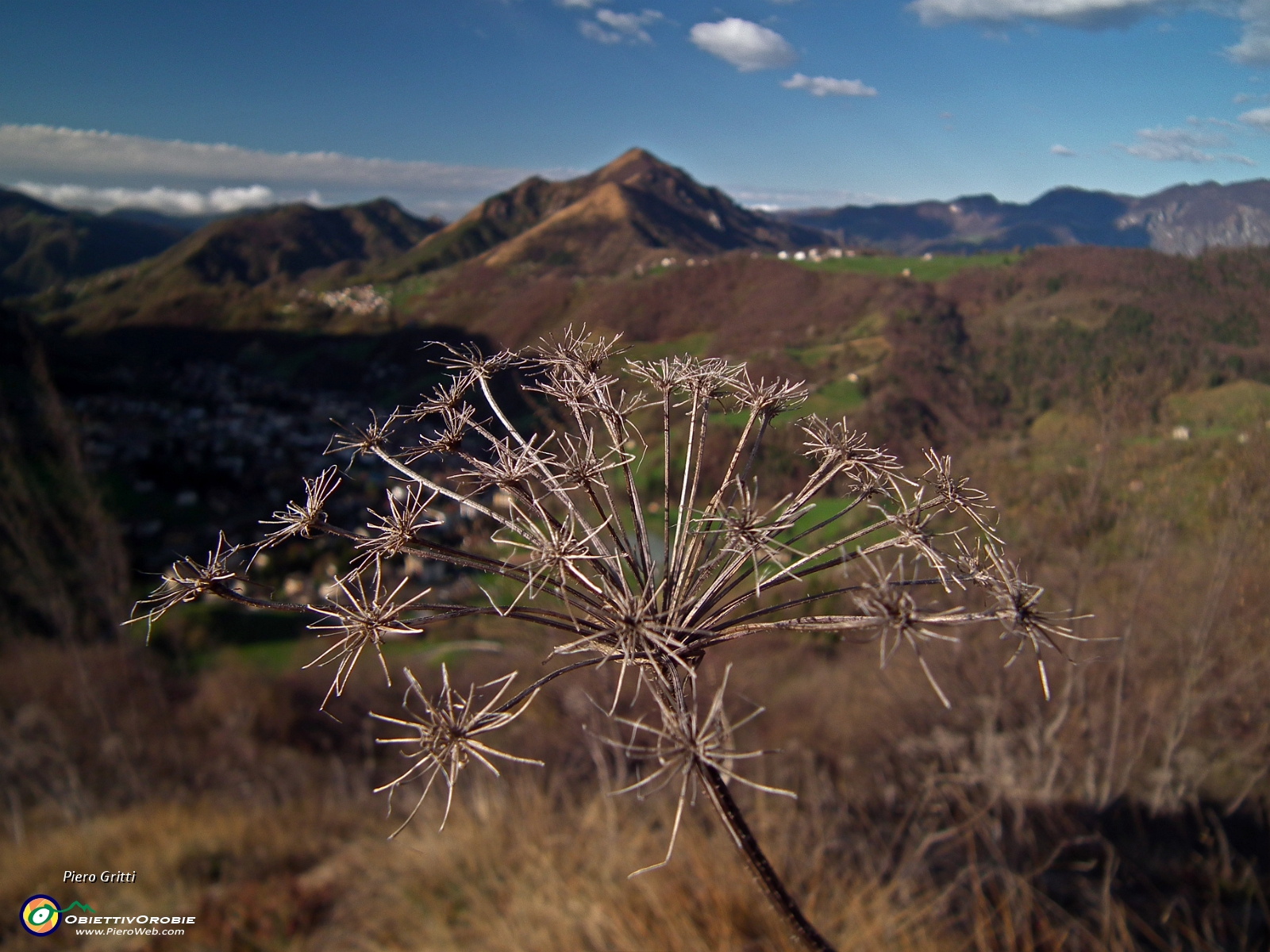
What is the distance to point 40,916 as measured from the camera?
644 cm

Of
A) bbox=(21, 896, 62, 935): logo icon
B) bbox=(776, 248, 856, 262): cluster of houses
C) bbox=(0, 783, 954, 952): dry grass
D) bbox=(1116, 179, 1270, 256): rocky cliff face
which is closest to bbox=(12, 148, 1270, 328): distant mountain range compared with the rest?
bbox=(1116, 179, 1270, 256): rocky cliff face

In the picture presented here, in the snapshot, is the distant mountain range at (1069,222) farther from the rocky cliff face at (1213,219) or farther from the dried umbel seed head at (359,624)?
the dried umbel seed head at (359,624)

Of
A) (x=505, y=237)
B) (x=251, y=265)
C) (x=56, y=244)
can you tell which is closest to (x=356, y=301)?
(x=505, y=237)

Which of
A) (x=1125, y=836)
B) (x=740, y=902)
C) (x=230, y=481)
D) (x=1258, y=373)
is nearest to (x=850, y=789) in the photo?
(x=1125, y=836)

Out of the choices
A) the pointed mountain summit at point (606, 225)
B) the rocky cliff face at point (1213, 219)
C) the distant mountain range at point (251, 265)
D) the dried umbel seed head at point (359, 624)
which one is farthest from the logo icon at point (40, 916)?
the distant mountain range at point (251, 265)

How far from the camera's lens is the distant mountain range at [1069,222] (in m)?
13.7

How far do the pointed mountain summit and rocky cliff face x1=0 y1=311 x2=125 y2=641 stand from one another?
22.7 metres

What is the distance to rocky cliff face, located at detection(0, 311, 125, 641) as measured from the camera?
11.9 metres

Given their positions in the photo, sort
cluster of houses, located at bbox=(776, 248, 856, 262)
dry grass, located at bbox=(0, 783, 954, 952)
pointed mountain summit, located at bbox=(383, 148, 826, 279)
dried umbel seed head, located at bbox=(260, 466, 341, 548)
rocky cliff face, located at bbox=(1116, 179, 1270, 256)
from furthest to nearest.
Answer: pointed mountain summit, located at bbox=(383, 148, 826, 279) < cluster of houses, located at bbox=(776, 248, 856, 262) < rocky cliff face, located at bbox=(1116, 179, 1270, 256) < dry grass, located at bbox=(0, 783, 954, 952) < dried umbel seed head, located at bbox=(260, 466, 341, 548)

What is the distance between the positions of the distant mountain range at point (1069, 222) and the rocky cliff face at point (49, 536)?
20.4 metres

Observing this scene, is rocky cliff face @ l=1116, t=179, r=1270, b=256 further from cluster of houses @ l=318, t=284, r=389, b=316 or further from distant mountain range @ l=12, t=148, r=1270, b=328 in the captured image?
cluster of houses @ l=318, t=284, r=389, b=316

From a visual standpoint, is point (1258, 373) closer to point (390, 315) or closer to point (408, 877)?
point (408, 877)

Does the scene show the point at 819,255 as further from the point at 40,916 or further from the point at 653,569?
the point at 653,569

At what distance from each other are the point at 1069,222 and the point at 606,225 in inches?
1086
